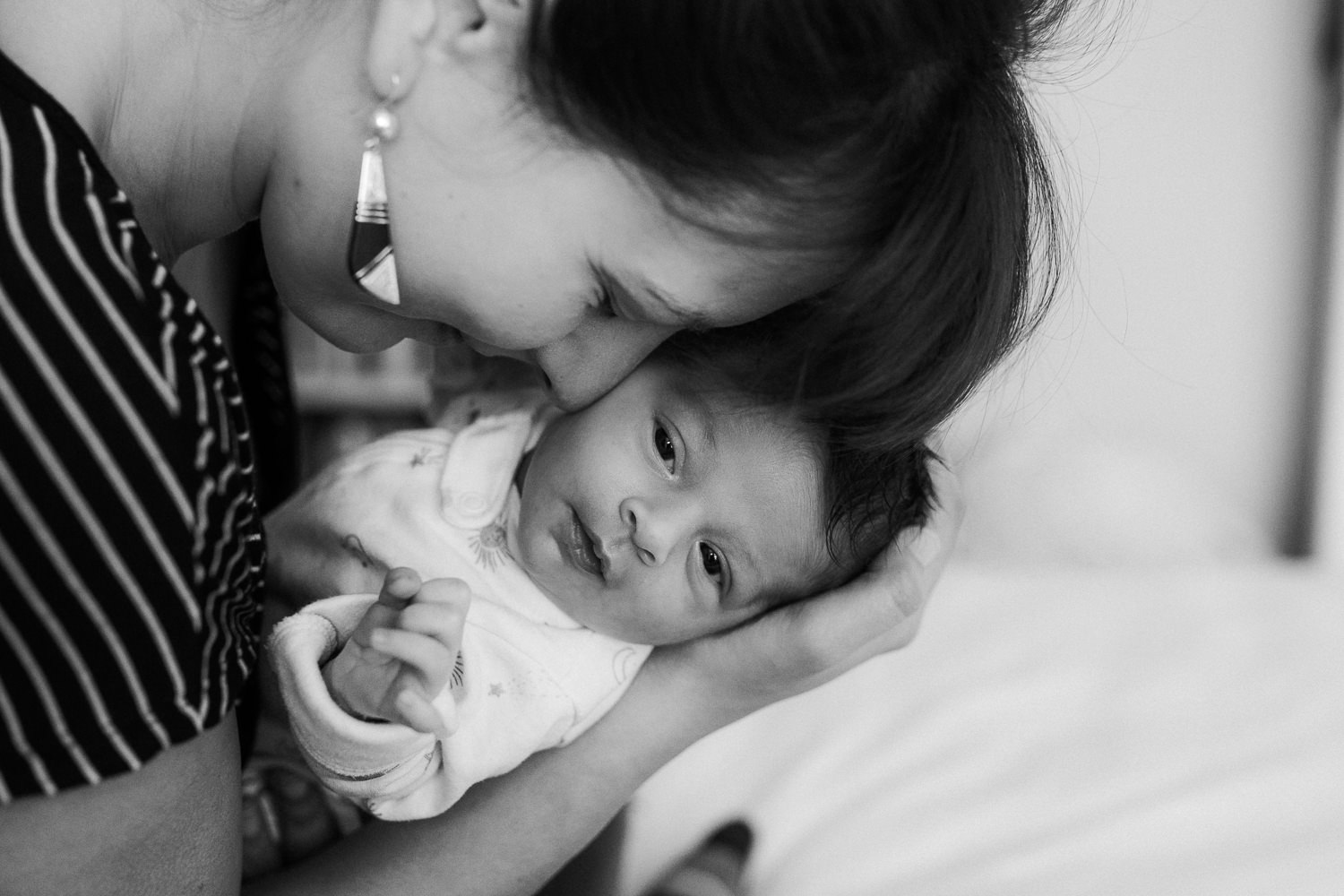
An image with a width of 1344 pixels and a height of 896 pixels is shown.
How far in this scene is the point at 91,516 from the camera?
2.13ft

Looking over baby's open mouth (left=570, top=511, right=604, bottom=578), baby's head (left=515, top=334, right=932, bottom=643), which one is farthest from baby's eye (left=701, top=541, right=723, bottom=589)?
baby's open mouth (left=570, top=511, right=604, bottom=578)

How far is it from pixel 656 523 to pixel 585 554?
0.28 ft

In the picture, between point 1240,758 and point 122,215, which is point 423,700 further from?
point 1240,758

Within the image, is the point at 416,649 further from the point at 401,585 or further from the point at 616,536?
the point at 616,536

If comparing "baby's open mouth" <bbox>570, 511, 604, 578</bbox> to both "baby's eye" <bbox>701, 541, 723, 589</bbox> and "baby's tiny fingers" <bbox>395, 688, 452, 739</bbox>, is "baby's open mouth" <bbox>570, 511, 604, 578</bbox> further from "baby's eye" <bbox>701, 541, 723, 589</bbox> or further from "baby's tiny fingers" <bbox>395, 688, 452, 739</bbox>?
"baby's tiny fingers" <bbox>395, 688, 452, 739</bbox>

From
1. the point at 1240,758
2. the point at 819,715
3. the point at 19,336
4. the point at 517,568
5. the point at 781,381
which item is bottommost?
the point at 819,715

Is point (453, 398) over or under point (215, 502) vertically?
under

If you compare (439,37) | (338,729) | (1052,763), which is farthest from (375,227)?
(1052,763)

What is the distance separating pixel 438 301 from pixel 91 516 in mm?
334

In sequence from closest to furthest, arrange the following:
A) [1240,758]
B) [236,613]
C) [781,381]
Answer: [236,613]
[781,381]
[1240,758]

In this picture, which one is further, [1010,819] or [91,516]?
[1010,819]

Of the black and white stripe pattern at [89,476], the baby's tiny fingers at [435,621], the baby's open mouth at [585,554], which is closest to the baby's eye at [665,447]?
the baby's open mouth at [585,554]

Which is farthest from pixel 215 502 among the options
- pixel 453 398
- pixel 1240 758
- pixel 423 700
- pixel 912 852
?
pixel 1240 758

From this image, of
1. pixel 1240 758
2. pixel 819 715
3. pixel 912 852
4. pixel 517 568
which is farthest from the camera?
pixel 819 715
